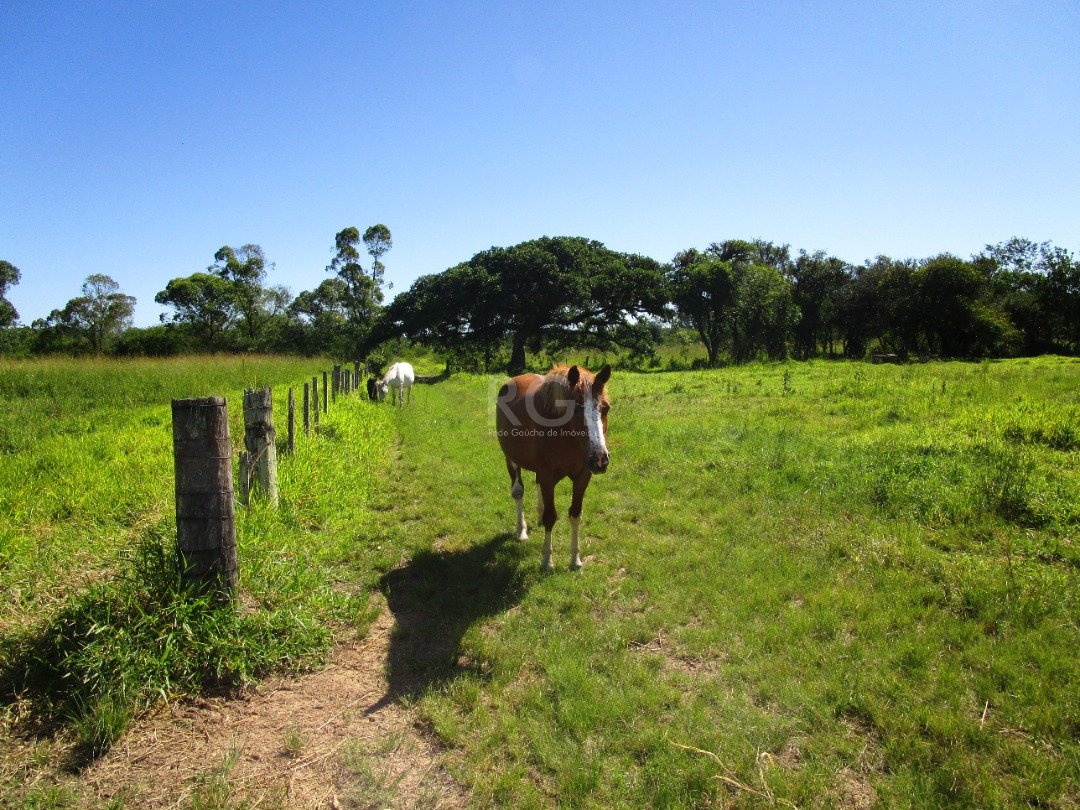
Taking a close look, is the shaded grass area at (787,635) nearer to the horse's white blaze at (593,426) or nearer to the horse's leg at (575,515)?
the horse's leg at (575,515)

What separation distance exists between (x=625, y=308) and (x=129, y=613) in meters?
30.8

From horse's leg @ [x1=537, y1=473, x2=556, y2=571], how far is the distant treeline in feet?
80.8

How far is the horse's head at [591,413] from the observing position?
427 cm

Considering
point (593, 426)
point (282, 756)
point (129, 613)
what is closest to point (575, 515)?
point (593, 426)

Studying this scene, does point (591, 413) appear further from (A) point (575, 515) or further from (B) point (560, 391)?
(A) point (575, 515)

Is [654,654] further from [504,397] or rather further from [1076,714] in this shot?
[504,397]

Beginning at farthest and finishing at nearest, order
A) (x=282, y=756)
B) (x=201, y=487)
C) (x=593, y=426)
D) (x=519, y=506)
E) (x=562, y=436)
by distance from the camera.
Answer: (x=519, y=506) < (x=562, y=436) < (x=593, y=426) < (x=201, y=487) < (x=282, y=756)

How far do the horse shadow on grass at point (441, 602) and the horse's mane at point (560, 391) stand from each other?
1.51 meters

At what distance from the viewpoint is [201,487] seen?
3.23 meters

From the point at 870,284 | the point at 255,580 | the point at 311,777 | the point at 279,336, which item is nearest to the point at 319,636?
the point at 255,580

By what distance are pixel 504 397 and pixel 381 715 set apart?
4.08 meters

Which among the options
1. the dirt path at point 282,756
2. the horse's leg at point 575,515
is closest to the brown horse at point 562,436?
the horse's leg at point 575,515

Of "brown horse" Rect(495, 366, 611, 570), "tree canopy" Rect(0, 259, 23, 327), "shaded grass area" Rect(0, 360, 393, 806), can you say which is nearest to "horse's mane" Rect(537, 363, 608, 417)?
"brown horse" Rect(495, 366, 611, 570)

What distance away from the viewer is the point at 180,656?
301 centimetres
